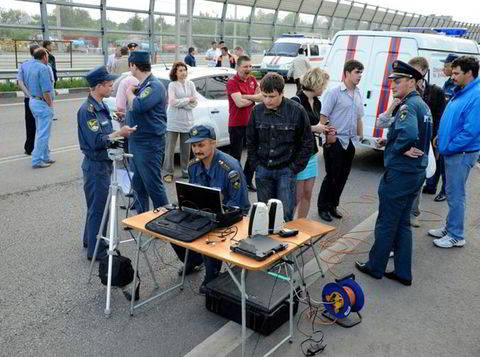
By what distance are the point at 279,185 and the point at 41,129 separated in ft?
16.2

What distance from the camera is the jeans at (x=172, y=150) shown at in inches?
276

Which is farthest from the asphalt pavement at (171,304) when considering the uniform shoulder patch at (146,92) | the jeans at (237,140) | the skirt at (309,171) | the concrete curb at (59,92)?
the concrete curb at (59,92)

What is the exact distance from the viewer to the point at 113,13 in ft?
60.6

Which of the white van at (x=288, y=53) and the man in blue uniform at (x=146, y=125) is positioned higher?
the white van at (x=288, y=53)

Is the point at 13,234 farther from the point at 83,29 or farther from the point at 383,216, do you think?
the point at 83,29

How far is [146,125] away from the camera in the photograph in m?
4.92

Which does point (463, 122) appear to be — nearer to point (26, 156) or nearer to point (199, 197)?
point (199, 197)

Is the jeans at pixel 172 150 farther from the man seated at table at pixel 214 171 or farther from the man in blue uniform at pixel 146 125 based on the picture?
the man seated at table at pixel 214 171

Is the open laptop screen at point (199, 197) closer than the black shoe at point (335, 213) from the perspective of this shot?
Yes

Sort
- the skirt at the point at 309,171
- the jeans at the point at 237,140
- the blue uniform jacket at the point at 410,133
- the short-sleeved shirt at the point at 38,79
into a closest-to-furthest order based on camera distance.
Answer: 1. the blue uniform jacket at the point at 410,133
2. the skirt at the point at 309,171
3. the jeans at the point at 237,140
4. the short-sleeved shirt at the point at 38,79

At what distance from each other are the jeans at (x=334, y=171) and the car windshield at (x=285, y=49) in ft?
62.2

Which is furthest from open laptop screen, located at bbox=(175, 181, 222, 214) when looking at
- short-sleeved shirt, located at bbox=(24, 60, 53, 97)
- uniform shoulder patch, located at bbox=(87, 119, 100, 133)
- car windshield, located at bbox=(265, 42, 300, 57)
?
car windshield, located at bbox=(265, 42, 300, 57)

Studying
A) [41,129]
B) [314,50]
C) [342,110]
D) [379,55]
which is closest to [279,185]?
[342,110]

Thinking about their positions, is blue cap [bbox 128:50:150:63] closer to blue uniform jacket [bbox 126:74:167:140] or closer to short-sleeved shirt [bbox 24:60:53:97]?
blue uniform jacket [bbox 126:74:167:140]
